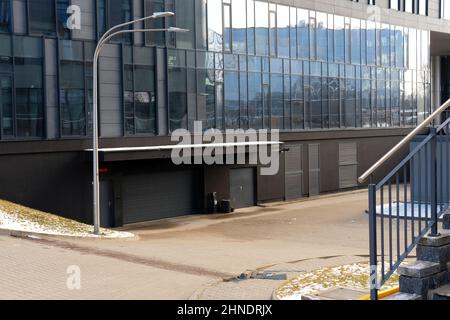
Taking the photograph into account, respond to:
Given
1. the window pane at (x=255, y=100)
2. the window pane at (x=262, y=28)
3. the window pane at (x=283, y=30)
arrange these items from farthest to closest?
1. the window pane at (x=283, y=30)
2. the window pane at (x=262, y=28)
3. the window pane at (x=255, y=100)

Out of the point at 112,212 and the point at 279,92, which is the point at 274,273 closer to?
the point at 112,212

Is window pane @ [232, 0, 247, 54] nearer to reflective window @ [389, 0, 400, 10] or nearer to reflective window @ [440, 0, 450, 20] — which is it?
reflective window @ [389, 0, 400, 10]

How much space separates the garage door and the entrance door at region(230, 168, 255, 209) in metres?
2.78

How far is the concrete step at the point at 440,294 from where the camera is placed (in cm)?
705

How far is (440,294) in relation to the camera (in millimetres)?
7086

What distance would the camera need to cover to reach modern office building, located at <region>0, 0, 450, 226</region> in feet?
81.0

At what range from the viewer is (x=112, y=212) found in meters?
27.3

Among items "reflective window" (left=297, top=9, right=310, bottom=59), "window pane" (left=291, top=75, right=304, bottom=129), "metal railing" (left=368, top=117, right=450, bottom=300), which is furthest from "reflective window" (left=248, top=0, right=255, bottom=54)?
"metal railing" (left=368, top=117, right=450, bottom=300)

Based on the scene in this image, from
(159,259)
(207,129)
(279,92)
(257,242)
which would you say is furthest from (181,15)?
(159,259)

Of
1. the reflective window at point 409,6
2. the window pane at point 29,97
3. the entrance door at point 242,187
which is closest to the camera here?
the window pane at point 29,97

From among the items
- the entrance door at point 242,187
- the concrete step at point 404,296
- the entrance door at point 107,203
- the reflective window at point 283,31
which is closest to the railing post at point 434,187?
the concrete step at point 404,296

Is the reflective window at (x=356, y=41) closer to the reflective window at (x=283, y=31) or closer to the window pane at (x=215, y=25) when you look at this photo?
the reflective window at (x=283, y=31)

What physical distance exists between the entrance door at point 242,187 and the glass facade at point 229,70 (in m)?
2.69

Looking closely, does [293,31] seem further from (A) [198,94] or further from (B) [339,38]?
(A) [198,94]
